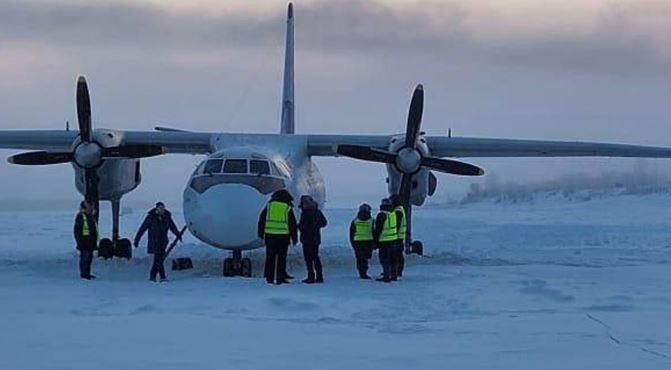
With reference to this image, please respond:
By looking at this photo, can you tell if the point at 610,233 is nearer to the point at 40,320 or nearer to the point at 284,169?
the point at 284,169

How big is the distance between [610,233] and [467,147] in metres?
17.9

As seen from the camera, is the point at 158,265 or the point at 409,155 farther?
the point at 409,155

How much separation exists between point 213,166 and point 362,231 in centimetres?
301

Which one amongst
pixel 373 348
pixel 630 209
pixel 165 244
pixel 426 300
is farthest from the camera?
pixel 630 209

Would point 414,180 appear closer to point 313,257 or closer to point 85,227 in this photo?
point 313,257

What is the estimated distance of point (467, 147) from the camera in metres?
21.5

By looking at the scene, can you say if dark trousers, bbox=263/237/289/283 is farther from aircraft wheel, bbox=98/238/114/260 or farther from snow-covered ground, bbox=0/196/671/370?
aircraft wheel, bbox=98/238/114/260

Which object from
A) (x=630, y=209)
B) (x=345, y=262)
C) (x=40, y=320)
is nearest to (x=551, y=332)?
(x=40, y=320)

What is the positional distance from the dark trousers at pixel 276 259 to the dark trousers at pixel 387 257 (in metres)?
1.69

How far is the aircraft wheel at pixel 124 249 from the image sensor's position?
20203mm

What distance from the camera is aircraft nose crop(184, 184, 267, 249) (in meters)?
15.6

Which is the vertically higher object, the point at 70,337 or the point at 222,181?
the point at 222,181

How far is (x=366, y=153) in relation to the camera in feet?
64.1

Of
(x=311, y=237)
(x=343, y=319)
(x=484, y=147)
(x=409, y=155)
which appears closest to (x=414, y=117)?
(x=409, y=155)
